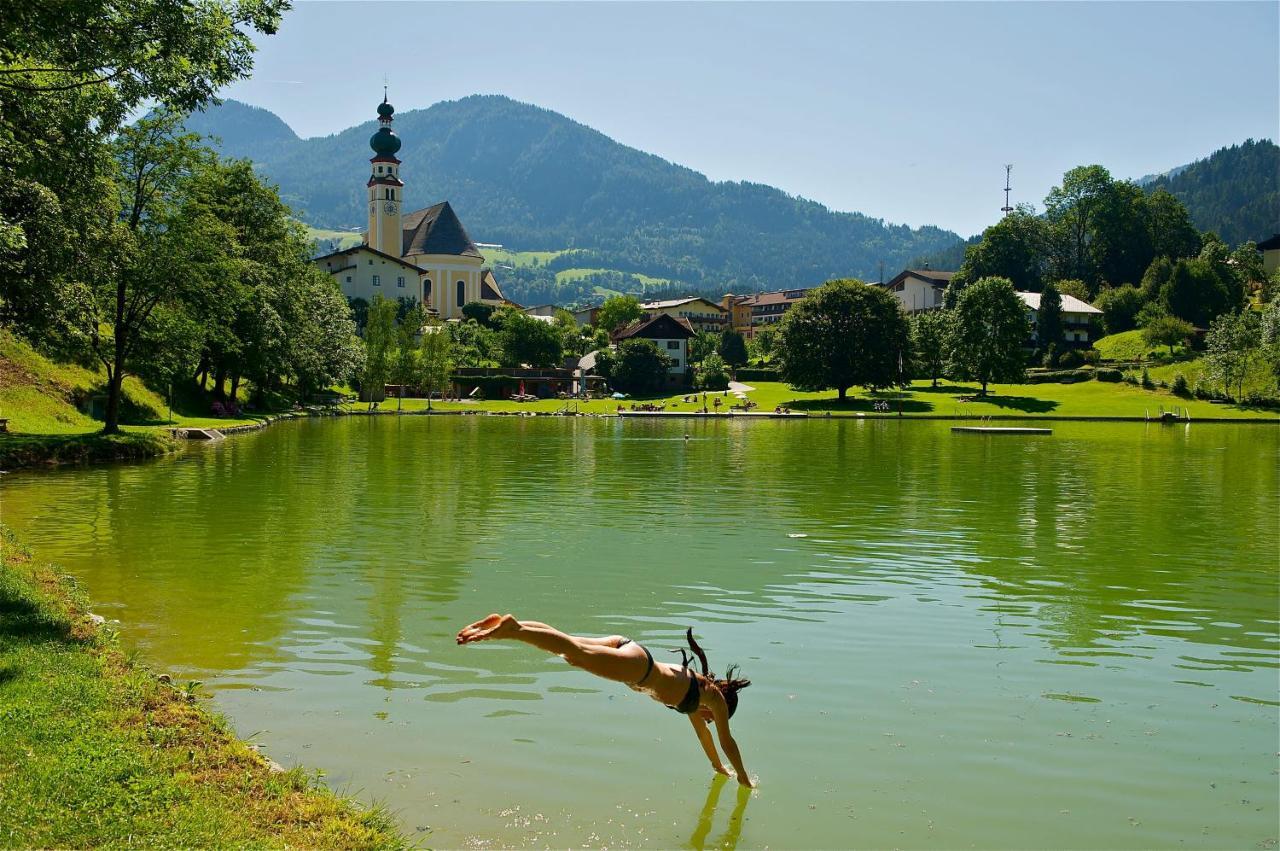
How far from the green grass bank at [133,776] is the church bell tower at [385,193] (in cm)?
16548

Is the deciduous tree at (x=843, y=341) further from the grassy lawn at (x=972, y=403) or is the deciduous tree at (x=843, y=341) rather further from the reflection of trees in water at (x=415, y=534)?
the reflection of trees in water at (x=415, y=534)

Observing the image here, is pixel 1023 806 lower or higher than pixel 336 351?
lower

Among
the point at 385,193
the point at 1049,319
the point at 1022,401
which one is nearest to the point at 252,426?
the point at 1022,401

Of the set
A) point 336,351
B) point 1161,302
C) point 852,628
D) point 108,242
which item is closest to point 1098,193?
point 1161,302

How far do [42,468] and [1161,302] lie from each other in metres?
131

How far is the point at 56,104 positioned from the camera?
61.1 ft

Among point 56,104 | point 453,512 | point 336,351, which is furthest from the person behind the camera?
point 336,351

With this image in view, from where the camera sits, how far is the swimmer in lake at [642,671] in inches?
292

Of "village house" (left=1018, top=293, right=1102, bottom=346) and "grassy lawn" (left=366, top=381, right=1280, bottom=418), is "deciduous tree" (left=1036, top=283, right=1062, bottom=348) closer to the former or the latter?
"village house" (left=1018, top=293, right=1102, bottom=346)

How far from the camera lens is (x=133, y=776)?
7.36m

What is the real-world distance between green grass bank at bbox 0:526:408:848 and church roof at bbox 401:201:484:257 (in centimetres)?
17167

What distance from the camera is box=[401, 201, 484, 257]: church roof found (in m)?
178

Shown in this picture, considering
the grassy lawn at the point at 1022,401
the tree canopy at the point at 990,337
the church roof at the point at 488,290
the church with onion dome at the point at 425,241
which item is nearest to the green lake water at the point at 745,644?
the grassy lawn at the point at 1022,401

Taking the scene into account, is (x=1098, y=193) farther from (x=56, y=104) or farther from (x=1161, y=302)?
(x=56, y=104)
